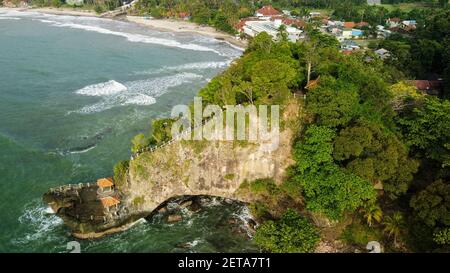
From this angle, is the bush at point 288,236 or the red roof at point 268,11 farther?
the red roof at point 268,11

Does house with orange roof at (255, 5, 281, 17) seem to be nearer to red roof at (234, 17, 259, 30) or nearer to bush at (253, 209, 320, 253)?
red roof at (234, 17, 259, 30)

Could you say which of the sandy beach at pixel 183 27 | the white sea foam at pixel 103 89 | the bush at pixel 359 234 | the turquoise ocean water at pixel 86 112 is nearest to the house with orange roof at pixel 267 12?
the sandy beach at pixel 183 27

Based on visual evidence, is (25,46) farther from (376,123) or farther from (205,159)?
(376,123)

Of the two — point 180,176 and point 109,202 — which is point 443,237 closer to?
point 180,176

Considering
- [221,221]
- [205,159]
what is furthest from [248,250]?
[205,159]

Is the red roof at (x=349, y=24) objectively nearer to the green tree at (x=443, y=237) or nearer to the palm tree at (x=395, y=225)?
the palm tree at (x=395, y=225)

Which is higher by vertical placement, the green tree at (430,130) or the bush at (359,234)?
the green tree at (430,130)

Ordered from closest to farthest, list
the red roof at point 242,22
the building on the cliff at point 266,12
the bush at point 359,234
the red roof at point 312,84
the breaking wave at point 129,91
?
1. the bush at point 359,234
2. the red roof at point 312,84
3. the breaking wave at point 129,91
4. the red roof at point 242,22
5. the building on the cliff at point 266,12

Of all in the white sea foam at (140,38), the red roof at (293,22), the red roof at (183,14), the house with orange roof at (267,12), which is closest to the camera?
the white sea foam at (140,38)
